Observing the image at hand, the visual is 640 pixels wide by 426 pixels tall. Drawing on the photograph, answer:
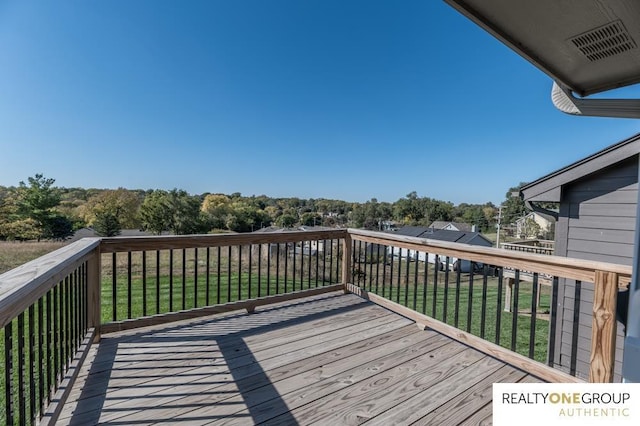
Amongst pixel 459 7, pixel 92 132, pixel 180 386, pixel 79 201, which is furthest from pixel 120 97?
pixel 79 201

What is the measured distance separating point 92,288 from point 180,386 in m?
1.16

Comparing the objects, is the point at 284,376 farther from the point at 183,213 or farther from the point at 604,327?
the point at 183,213

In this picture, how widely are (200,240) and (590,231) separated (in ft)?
14.4

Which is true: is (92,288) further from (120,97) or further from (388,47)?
(120,97)

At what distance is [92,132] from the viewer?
1780 cm

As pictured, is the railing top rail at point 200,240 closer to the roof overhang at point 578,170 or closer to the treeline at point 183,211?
the roof overhang at point 578,170

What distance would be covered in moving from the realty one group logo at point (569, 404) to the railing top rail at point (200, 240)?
2.20 metres

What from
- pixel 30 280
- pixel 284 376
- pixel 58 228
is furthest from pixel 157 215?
pixel 30 280

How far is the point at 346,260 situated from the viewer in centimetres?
365

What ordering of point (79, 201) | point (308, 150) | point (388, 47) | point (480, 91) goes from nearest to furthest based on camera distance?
point (388, 47), point (480, 91), point (308, 150), point (79, 201)

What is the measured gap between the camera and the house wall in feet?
9.98

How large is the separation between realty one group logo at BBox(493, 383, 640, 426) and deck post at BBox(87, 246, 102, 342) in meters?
2.79

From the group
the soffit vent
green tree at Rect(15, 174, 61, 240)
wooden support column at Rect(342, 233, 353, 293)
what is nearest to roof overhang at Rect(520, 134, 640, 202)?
wooden support column at Rect(342, 233, 353, 293)

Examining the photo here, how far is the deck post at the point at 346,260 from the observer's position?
359cm
